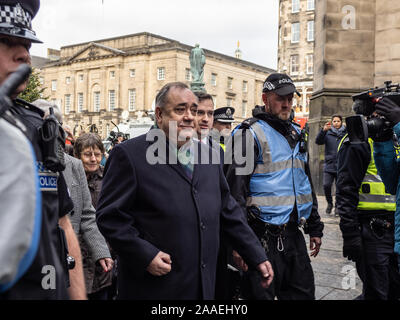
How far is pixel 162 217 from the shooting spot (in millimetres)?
2701

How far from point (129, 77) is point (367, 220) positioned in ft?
217

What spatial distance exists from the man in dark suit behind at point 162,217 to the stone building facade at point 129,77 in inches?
2364

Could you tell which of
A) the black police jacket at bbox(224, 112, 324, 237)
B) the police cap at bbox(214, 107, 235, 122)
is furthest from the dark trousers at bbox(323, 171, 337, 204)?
the black police jacket at bbox(224, 112, 324, 237)

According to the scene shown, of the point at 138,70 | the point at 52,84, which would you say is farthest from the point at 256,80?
the point at 52,84

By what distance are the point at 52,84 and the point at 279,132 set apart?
262 ft

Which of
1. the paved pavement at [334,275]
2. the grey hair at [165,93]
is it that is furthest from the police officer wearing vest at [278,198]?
the paved pavement at [334,275]

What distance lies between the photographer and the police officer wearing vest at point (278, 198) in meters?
3.78

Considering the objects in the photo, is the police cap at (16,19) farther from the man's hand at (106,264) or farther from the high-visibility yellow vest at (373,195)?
the high-visibility yellow vest at (373,195)

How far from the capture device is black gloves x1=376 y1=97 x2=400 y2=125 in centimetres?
Answer: 326

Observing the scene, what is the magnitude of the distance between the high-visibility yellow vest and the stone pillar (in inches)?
368

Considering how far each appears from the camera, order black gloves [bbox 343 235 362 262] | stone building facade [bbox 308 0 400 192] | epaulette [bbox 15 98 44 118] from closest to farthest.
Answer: epaulette [bbox 15 98 44 118] < black gloves [bbox 343 235 362 262] < stone building facade [bbox 308 0 400 192]

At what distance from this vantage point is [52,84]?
78.8 metres

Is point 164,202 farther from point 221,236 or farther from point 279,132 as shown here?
point 279,132

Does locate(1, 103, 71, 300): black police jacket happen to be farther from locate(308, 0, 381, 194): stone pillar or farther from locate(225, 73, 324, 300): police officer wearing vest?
locate(308, 0, 381, 194): stone pillar
